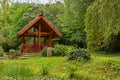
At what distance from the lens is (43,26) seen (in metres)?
27.8

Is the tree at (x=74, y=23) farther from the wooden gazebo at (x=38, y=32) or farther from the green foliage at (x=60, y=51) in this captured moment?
the green foliage at (x=60, y=51)

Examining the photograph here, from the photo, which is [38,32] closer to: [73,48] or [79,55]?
[73,48]

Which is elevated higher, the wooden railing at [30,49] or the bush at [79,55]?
the wooden railing at [30,49]

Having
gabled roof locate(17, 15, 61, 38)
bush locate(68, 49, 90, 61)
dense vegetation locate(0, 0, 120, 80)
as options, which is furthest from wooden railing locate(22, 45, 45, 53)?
bush locate(68, 49, 90, 61)

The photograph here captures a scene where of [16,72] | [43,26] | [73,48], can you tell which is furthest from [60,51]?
[16,72]

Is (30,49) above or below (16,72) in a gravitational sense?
above

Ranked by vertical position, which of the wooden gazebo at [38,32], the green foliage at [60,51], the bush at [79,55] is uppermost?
the wooden gazebo at [38,32]

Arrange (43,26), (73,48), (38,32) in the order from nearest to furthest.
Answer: (73,48) → (38,32) → (43,26)

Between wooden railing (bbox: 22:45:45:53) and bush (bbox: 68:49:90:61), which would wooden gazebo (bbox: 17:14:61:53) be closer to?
wooden railing (bbox: 22:45:45:53)

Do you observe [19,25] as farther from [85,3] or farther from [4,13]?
[4,13]

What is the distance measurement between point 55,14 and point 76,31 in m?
6.12

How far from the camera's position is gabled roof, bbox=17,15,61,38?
83.9ft

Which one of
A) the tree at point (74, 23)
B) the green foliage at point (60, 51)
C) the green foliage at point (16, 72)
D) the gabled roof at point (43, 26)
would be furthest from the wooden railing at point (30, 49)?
the green foliage at point (16, 72)

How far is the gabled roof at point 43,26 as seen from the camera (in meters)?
25.6
